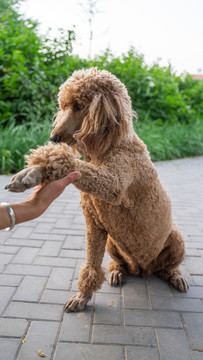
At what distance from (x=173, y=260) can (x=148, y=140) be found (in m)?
6.13

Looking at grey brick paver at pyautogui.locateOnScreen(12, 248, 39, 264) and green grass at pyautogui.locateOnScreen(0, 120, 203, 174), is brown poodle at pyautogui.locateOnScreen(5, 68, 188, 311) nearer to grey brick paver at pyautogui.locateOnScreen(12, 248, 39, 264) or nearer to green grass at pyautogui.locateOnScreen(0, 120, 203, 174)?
grey brick paver at pyautogui.locateOnScreen(12, 248, 39, 264)

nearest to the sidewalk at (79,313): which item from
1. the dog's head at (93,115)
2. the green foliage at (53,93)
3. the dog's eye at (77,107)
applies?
the dog's head at (93,115)

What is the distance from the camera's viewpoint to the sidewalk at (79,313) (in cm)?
185

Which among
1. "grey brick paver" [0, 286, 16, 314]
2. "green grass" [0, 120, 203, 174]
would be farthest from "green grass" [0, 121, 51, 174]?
"grey brick paver" [0, 286, 16, 314]

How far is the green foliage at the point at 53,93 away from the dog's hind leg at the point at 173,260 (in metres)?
4.20

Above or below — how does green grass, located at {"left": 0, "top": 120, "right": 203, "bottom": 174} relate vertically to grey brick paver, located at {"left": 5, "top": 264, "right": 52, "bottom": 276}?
above

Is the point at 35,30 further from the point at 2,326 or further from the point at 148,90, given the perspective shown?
the point at 2,326

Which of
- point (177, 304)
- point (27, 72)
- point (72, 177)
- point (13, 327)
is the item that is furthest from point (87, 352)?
point (27, 72)

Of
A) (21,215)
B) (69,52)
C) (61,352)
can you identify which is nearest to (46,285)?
(61,352)

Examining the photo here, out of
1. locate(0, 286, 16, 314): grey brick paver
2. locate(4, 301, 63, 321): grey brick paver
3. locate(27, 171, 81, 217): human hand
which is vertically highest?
locate(27, 171, 81, 217): human hand

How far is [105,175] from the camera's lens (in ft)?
5.35

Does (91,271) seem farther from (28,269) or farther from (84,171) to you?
(84,171)

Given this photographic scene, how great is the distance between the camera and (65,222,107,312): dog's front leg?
220 centimetres

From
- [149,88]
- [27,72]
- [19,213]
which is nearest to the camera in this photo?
[19,213]
